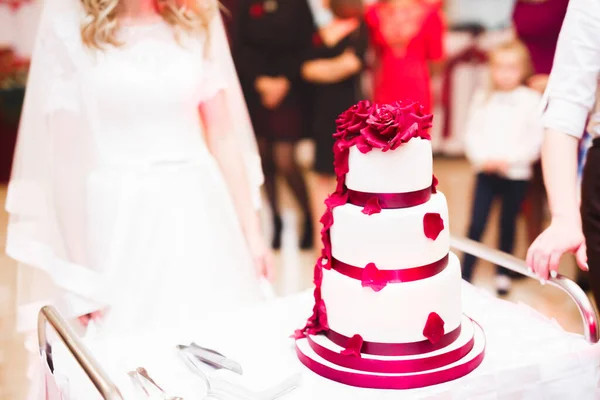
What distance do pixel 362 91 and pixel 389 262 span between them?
8.22 feet

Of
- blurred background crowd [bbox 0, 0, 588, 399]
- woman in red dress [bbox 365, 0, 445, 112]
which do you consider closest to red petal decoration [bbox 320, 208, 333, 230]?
blurred background crowd [bbox 0, 0, 588, 399]

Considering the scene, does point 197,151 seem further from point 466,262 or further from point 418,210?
point 466,262

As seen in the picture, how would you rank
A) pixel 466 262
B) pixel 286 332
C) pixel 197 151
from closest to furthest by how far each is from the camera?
pixel 286 332, pixel 197 151, pixel 466 262

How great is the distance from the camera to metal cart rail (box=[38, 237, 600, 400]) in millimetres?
950

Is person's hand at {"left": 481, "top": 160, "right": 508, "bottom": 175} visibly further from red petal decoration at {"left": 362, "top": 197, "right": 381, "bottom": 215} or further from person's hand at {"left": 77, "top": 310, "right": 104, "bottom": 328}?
red petal decoration at {"left": 362, "top": 197, "right": 381, "bottom": 215}

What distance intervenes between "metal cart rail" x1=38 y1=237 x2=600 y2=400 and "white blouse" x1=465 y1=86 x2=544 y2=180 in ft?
5.60

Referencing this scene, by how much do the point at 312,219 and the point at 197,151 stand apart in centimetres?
194

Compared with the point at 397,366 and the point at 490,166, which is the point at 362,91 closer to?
the point at 490,166

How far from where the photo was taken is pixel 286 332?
4.09ft

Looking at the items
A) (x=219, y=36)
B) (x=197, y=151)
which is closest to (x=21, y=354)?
(x=197, y=151)

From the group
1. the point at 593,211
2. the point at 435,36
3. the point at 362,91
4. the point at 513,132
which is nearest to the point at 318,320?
the point at 593,211

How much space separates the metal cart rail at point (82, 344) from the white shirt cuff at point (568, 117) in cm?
26

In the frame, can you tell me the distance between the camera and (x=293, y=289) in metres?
3.14

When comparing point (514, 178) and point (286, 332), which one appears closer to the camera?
point (286, 332)
